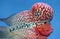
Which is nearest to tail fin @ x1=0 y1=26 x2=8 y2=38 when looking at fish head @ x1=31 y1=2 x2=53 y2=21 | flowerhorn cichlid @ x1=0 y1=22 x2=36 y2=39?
flowerhorn cichlid @ x1=0 y1=22 x2=36 y2=39

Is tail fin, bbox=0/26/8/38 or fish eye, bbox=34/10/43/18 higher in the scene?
fish eye, bbox=34/10/43/18

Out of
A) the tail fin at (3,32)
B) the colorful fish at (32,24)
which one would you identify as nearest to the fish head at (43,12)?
the colorful fish at (32,24)

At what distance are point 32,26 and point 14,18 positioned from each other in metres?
0.08

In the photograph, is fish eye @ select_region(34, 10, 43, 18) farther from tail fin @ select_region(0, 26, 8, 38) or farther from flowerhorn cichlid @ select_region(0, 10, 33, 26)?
tail fin @ select_region(0, 26, 8, 38)

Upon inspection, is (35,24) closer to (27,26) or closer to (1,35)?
(27,26)

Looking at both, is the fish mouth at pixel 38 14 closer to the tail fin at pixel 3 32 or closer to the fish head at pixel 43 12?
the fish head at pixel 43 12

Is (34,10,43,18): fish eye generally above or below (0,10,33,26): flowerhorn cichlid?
above

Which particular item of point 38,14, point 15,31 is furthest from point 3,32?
point 38,14

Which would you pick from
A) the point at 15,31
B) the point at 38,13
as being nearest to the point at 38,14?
the point at 38,13

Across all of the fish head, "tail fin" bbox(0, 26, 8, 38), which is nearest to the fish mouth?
the fish head

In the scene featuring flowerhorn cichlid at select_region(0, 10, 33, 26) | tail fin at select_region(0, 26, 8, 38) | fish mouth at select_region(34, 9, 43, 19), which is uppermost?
fish mouth at select_region(34, 9, 43, 19)

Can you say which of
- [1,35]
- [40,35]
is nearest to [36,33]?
[40,35]

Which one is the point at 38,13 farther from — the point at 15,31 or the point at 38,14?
the point at 15,31

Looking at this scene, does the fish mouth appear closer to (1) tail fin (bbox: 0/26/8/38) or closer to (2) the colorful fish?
(2) the colorful fish
